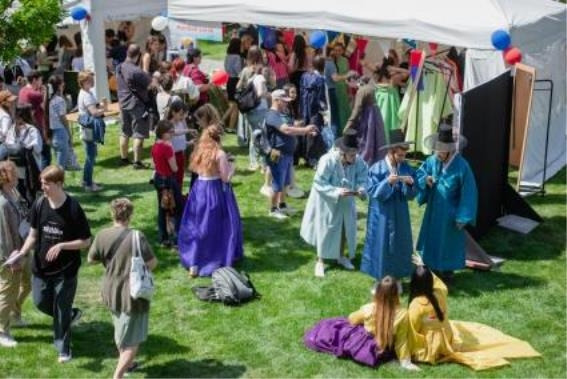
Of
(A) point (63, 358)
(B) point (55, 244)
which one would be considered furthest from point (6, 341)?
(B) point (55, 244)

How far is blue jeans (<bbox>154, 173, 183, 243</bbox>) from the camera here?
9.00 m

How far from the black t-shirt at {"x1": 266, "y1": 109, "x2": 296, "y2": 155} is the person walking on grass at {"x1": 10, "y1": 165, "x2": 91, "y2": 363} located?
378 cm

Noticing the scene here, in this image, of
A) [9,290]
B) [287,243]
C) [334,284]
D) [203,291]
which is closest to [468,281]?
[334,284]

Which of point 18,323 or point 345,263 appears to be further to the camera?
point 345,263

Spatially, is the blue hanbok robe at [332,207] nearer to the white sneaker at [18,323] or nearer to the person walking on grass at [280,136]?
the person walking on grass at [280,136]

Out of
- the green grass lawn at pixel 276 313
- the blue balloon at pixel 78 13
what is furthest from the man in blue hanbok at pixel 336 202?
the blue balloon at pixel 78 13

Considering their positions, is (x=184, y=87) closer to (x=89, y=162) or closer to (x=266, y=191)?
(x=89, y=162)

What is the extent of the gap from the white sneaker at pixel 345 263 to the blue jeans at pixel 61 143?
14.3 feet

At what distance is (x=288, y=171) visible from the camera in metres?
10.3

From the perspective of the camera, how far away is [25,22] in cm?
884

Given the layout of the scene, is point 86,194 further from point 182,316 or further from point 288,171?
point 182,316

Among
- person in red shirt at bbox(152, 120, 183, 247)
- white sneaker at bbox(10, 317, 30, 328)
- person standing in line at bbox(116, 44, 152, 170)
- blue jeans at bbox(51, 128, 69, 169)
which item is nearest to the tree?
person in red shirt at bbox(152, 120, 183, 247)

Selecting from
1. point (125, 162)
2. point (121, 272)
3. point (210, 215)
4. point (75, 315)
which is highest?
point (121, 272)

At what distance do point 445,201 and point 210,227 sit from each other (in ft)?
7.81
